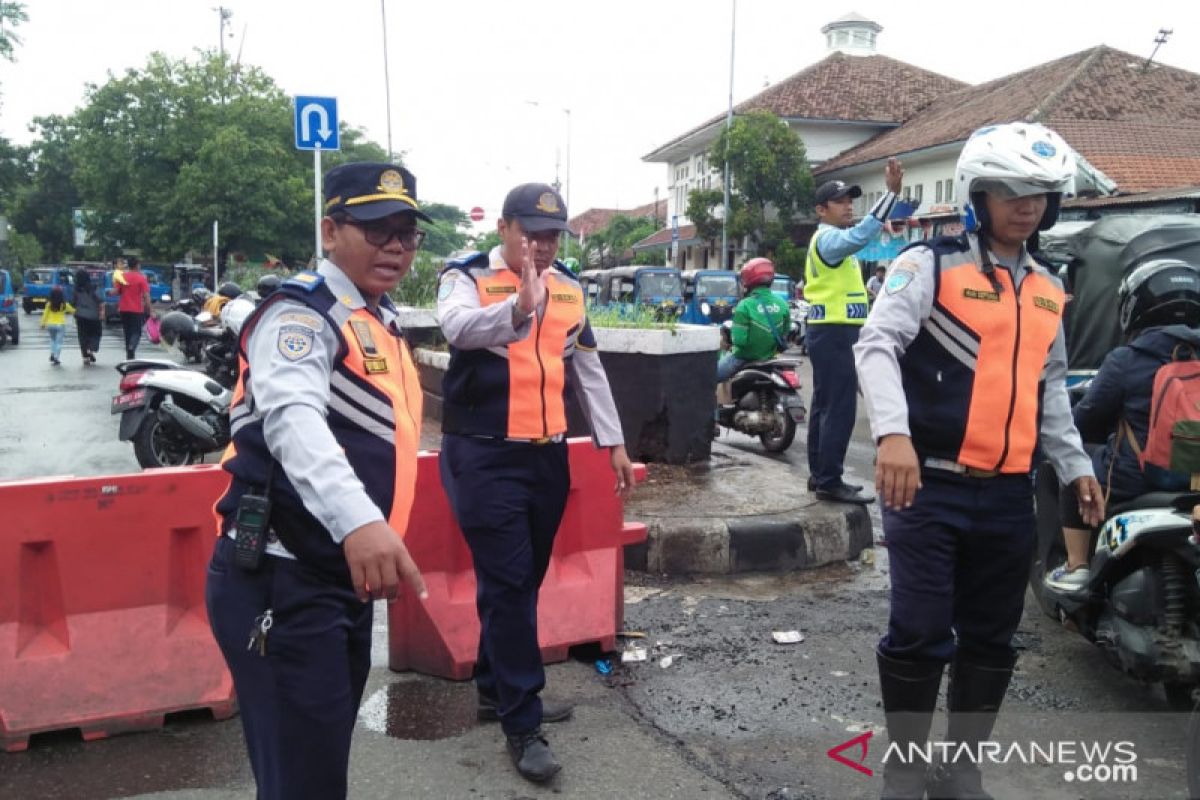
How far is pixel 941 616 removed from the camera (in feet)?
9.46

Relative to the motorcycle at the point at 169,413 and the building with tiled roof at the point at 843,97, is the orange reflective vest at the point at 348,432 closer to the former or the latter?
the motorcycle at the point at 169,413

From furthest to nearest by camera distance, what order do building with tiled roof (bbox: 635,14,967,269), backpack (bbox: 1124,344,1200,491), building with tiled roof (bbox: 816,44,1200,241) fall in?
1. building with tiled roof (bbox: 635,14,967,269)
2. building with tiled roof (bbox: 816,44,1200,241)
3. backpack (bbox: 1124,344,1200,491)

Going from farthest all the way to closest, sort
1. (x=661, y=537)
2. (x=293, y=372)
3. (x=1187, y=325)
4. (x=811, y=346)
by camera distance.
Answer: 1. (x=811, y=346)
2. (x=661, y=537)
3. (x=1187, y=325)
4. (x=293, y=372)

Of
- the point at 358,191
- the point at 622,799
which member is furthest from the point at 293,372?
the point at 622,799

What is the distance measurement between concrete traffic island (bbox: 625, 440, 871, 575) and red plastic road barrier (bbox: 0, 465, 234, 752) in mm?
2646

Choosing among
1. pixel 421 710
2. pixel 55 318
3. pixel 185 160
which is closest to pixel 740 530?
pixel 421 710

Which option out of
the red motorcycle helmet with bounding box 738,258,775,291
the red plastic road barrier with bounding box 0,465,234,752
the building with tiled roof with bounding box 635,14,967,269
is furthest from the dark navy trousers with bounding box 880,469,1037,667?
the building with tiled roof with bounding box 635,14,967,269

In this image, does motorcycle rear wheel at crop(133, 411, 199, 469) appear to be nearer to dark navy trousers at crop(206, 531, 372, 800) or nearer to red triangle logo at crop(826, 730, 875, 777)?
red triangle logo at crop(826, 730, 875, 777)

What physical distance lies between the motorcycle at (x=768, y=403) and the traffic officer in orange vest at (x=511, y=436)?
5550mm

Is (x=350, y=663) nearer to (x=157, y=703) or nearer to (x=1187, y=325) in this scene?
(x=157, y=703)

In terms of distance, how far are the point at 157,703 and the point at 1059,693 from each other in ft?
11.2

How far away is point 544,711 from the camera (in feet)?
12.4

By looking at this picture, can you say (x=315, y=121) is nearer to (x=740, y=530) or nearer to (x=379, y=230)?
(x=740, y=530)

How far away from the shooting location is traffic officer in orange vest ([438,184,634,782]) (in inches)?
133
